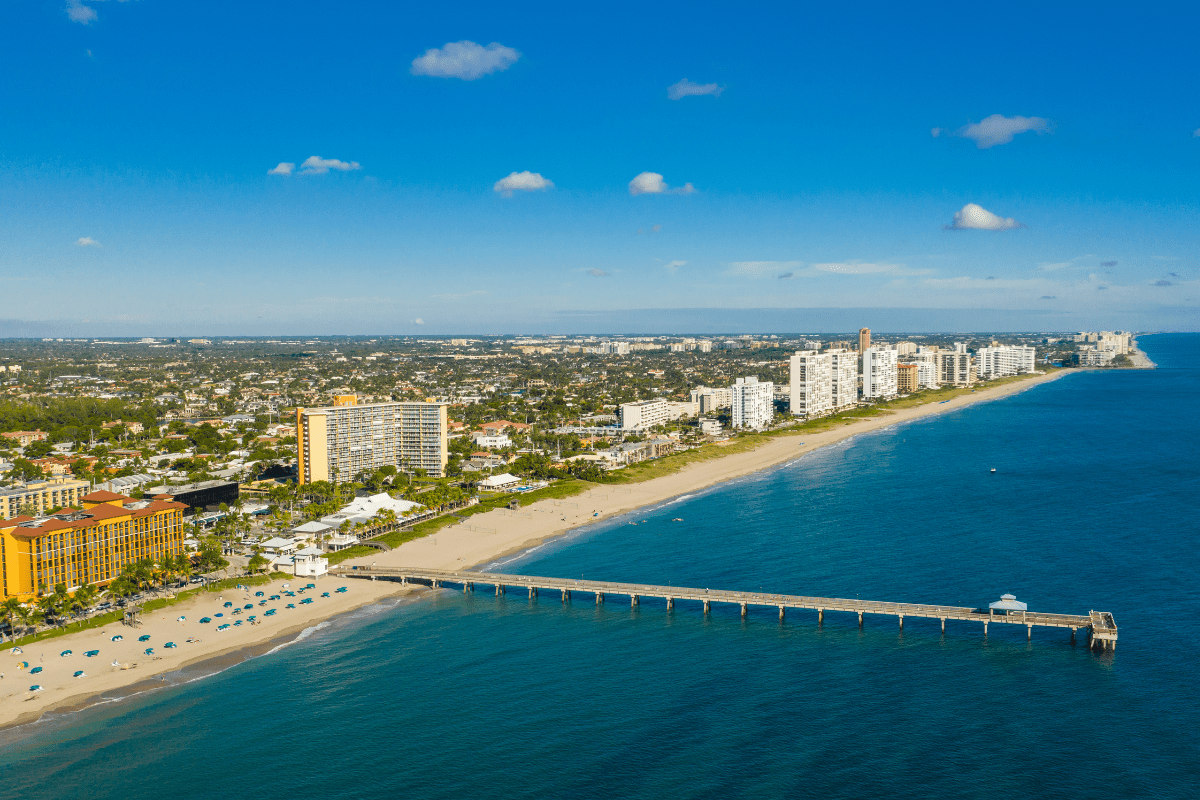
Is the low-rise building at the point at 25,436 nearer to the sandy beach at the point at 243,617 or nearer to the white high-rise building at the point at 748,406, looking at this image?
the sandy beach at the point at 243,617

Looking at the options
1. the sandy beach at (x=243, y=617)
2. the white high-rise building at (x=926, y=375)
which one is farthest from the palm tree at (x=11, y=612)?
the white high-rise building at (x=926, y=375)

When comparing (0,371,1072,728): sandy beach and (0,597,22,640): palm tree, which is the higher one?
(0,597,22,640): palm tree

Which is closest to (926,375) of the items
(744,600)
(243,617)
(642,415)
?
(642,415)

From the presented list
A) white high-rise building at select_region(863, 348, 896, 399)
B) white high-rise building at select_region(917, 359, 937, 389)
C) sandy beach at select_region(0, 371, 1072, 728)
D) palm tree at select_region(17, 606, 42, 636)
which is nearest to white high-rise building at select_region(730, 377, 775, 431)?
sandy beach at select_region(0, 371, 1072, 728)

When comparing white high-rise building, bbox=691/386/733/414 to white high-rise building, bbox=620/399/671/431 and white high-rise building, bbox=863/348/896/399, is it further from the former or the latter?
white high-rise building, bbox=863/348/896/399

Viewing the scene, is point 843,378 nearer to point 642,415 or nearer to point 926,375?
point 926,375

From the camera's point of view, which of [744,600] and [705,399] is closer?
[744,600]
